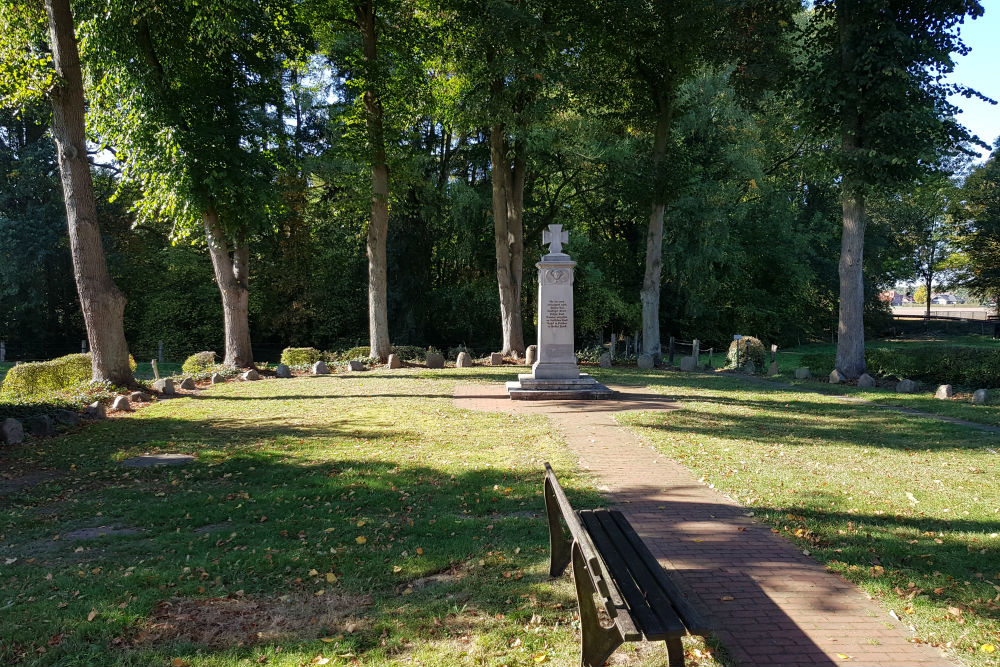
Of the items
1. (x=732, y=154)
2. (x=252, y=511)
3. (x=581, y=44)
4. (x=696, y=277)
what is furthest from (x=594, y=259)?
(x=252, y=511)

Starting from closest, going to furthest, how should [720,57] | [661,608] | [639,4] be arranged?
[661,608], [639,4], [720,57]

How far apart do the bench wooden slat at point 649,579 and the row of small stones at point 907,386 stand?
11948mm

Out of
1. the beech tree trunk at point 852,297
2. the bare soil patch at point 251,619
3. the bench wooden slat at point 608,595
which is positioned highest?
the beech tree trunk at point 852,297

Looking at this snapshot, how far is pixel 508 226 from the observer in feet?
72.5

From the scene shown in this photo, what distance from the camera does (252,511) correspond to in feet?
20.6

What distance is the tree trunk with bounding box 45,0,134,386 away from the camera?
1291 centimetres

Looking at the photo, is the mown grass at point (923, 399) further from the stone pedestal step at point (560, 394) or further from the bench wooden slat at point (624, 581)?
the bench wooden slat at point (624, 581)

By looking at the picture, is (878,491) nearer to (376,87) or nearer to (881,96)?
(881,96)

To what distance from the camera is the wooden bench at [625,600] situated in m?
3.03

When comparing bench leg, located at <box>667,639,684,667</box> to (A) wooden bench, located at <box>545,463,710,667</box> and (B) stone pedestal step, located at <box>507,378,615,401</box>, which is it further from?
(B) stone pedestal step, located at <box>507,378,615,401</box>

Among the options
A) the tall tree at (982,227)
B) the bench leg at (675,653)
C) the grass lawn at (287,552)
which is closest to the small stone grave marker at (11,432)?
the grass lawn at (287,552)

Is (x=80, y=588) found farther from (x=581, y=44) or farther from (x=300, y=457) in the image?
(x=581, y=44)

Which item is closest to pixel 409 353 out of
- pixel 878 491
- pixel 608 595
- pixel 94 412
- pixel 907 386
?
pixel 94 412

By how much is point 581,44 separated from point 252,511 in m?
18.4
